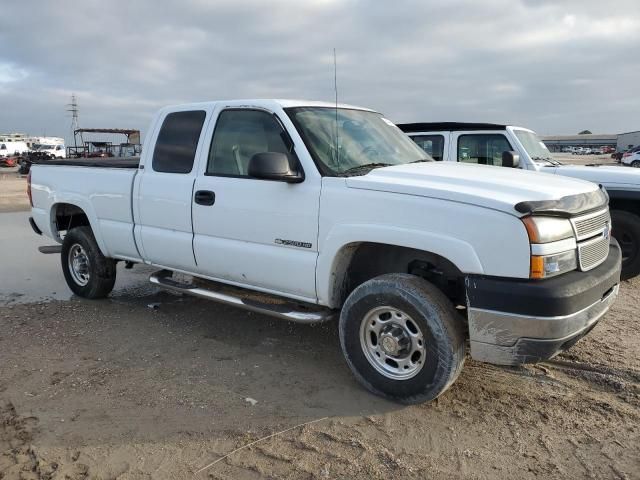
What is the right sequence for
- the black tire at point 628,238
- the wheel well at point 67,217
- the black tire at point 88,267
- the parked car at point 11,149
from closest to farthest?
the black tire at point 88,267
the wheel well at point 67,217
the black tire at point 628,238
the parked car at point 11,149

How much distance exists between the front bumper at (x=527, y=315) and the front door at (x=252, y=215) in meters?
1.23

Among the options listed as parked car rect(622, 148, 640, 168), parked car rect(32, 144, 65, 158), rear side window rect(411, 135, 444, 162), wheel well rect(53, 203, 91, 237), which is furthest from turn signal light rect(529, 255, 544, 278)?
parked car rect(32, 144, 65, 158)

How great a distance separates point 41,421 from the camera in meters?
3.43

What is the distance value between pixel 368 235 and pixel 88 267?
3751mm

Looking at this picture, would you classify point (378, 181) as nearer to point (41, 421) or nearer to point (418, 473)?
point (418, 473)

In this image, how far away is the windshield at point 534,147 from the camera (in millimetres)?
7859

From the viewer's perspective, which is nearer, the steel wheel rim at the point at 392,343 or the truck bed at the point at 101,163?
the steel wheel rim at the point at 392,343

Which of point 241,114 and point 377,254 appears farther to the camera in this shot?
point 241,114

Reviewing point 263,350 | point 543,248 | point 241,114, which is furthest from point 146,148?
point 543,248

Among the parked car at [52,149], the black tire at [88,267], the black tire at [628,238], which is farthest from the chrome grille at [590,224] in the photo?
the parked car at [52,149]

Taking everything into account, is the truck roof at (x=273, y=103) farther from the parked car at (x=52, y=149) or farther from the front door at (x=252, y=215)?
Answer: the parked car at (x=52, y=149)

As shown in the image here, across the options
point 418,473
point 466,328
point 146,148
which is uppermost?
point 146,148

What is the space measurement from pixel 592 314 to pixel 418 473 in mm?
1482

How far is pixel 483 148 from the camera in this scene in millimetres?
8102
